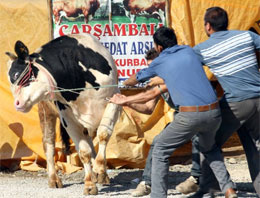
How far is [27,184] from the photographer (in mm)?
8734

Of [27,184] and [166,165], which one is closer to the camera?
[166,165]

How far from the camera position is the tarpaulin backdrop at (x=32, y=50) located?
9734mm

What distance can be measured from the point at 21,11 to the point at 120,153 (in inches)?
96.3

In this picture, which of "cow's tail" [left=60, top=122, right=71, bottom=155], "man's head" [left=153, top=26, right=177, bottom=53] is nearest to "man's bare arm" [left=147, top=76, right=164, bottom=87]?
"man's head" [left=153, top=26, right=177, bottom=53]

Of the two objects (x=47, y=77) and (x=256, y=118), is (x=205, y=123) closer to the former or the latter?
(x=256, y=118)

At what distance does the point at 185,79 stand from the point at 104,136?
6.52 feet

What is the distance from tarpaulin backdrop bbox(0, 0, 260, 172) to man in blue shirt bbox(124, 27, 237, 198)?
3.25 meters

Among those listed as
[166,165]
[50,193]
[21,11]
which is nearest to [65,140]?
[50,193]

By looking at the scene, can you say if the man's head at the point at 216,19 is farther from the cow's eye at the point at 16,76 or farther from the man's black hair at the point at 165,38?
the cow's eye at the point at 16,76

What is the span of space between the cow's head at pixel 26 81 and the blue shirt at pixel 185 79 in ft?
6.54

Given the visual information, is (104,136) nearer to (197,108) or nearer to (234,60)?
(197,108)

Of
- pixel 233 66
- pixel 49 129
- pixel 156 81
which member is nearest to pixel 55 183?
pixel 49 129

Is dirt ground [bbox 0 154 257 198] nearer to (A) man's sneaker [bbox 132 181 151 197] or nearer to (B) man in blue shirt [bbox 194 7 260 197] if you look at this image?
(A) man's sneaker [bbox 132 181 151 197]

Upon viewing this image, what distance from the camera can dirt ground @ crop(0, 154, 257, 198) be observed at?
791cm
